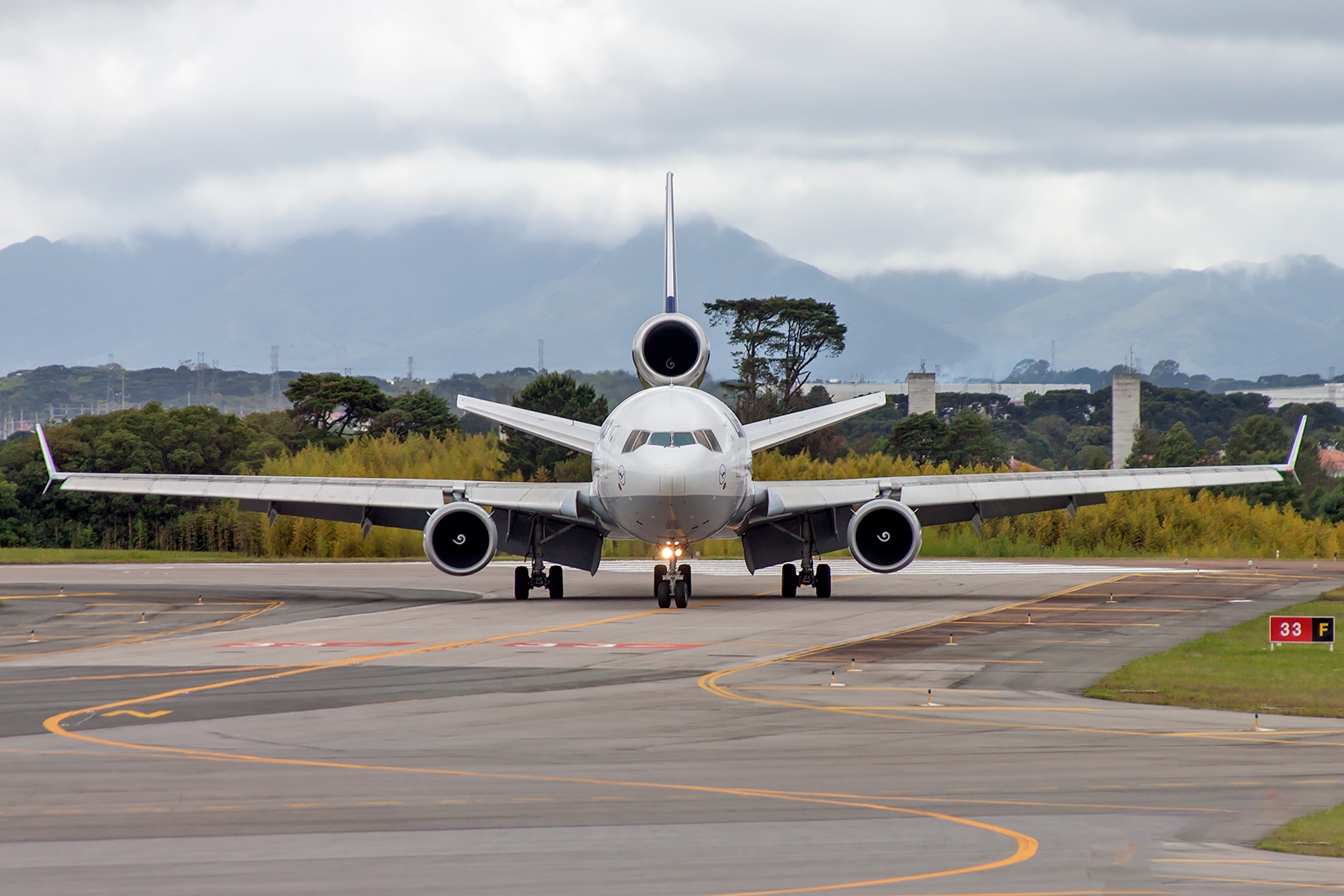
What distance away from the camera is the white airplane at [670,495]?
102 feet

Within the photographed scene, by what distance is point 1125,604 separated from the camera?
32188 millimetres

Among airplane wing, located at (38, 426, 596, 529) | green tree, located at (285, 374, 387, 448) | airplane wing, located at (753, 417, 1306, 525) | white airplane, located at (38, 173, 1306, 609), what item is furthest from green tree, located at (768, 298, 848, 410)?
airplane wing, located at (38, 426, 596, 529)

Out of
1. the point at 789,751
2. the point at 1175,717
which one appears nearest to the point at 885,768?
the point at 789,751

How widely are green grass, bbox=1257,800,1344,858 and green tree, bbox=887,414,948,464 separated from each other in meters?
77.6

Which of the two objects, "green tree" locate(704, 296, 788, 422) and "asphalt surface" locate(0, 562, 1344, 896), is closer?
"asphalt surface" locate(0, 562, 1344, 896)

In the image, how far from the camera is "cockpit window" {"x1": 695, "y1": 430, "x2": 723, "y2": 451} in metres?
31.0

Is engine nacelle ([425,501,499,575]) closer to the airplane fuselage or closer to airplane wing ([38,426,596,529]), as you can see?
airplane wing ([38,426,596,529])

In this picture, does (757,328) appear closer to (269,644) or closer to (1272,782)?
(269,644)

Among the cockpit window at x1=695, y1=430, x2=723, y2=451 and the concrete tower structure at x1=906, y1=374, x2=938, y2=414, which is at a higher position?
the concrete tower structure at x1=906, y1=374, x2=938, y2=414

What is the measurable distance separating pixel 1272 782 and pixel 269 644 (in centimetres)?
1782

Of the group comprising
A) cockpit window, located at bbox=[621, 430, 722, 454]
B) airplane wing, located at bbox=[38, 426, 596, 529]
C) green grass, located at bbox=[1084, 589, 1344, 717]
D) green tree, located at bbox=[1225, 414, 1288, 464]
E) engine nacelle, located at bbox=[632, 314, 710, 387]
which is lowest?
green grass, located at bbox=[1084, 589, 1344, 717]

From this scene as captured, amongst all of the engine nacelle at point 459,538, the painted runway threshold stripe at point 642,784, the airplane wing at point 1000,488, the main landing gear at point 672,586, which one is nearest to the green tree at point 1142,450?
the airplane wing at point 1000,488

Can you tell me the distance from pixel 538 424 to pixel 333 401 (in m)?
56.9

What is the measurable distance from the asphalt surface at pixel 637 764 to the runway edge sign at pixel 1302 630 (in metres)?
2.13
